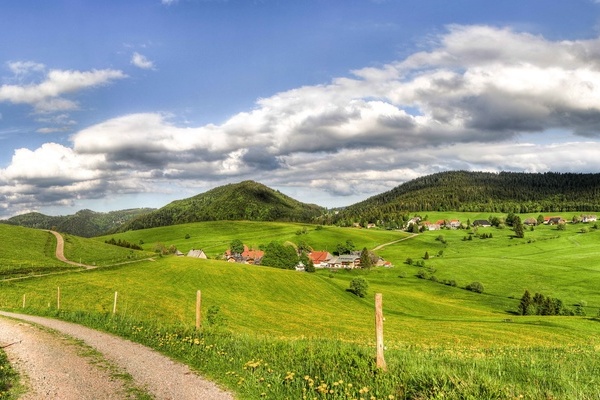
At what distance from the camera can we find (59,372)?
1647 cm

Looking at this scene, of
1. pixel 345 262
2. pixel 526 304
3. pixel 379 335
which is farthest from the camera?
pixel 345 262

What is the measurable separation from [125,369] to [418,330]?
51.8m

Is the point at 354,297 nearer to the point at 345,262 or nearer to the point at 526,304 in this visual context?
the point at 526,304

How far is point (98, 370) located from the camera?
16688 millimetres

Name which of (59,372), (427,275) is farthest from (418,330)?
(427,275)

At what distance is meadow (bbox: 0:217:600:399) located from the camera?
12297 mm

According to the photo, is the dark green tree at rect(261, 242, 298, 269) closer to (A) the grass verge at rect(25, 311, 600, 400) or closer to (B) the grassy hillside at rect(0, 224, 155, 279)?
(B) the grassy hillside at rect(0, 224, 155, 279)

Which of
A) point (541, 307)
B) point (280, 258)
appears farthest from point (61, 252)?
point (541, 307)

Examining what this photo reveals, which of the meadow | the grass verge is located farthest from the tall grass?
the meadow

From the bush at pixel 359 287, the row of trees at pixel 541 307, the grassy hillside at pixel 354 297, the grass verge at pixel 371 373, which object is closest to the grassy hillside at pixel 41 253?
the grassy hillside at pixel 354 297

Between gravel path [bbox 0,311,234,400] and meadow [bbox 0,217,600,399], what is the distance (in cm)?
109

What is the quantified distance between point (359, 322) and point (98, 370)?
53260 millimetres

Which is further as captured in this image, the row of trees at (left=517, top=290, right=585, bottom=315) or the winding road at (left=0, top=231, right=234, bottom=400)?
the row of trees at (left=517, top=290, right=585, bottom=315)

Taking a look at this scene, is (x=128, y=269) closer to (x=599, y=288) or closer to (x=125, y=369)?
(x=125, y=369)
